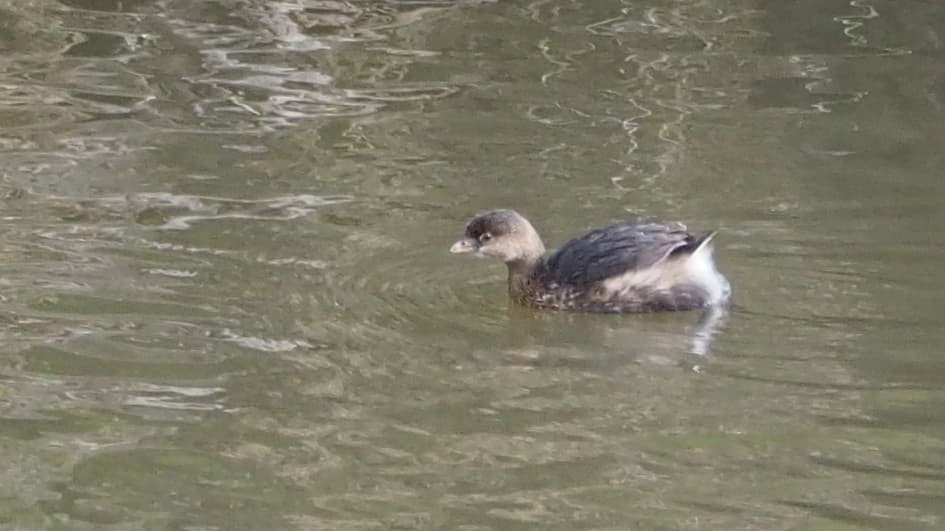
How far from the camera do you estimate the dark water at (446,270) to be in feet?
17.6

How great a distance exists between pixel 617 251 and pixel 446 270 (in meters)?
0.77

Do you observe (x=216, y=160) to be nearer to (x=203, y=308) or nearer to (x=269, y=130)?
(x=269, y=130)

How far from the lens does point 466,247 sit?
7.51 meters

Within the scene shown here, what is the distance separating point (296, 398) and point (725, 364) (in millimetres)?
1401

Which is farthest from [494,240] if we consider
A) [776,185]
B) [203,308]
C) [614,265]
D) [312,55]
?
[312,55]

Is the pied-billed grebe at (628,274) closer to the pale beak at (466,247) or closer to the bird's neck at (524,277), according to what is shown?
the bird's neck at (524,277)

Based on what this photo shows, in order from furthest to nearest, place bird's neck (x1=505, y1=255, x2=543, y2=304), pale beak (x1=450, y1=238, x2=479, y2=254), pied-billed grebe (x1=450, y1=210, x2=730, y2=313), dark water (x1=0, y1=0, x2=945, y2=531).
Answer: pale beak (x1=450, y1=238, x2=479, y2=254), bird's neck (x1=505, y1=255, x2=543, y2=304), pied-billed grebe (x1=450, y1=210, x2=730, y2=313), dark water (x1=0, y1=0, x2=945, y2=531)

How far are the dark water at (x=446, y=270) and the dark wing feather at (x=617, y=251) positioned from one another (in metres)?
0.21

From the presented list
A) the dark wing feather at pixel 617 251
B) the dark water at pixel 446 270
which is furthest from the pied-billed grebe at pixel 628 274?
the dark water at pixel 446 270

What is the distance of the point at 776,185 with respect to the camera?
8.73 metres

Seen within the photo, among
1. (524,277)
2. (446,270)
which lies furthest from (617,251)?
(446,270)

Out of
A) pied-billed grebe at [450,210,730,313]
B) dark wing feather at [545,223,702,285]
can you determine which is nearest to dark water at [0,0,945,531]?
pied-billed grebe at [450,210,730,313]

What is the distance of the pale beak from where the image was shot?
7.50 m

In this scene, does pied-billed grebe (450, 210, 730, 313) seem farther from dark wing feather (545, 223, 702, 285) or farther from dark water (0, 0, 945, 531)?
dark water (0, 0, 945, 531)
